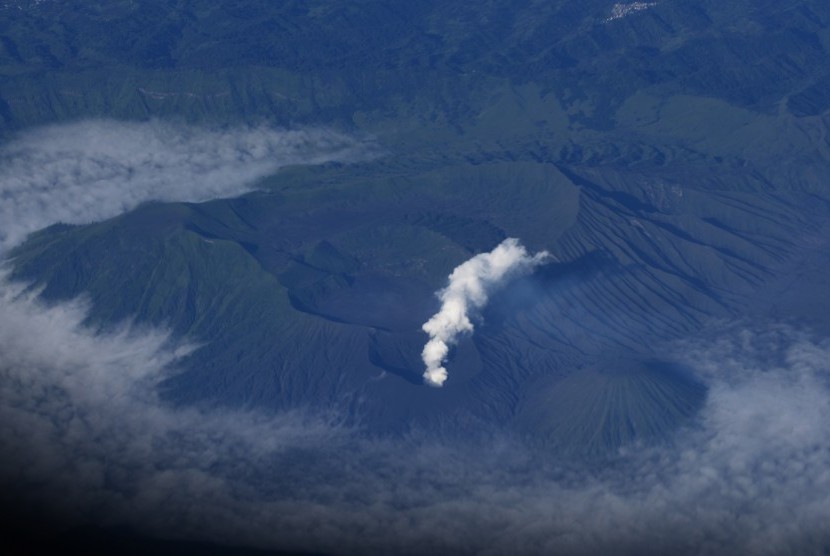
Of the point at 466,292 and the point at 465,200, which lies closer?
the point at 466,292

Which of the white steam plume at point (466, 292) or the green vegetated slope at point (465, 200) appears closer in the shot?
the white steam plume at point (466, 292)

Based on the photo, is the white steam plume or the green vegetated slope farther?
the green vegetated slope

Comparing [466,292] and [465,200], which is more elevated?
[465,200]

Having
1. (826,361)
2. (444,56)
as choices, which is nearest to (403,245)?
(826,361)
